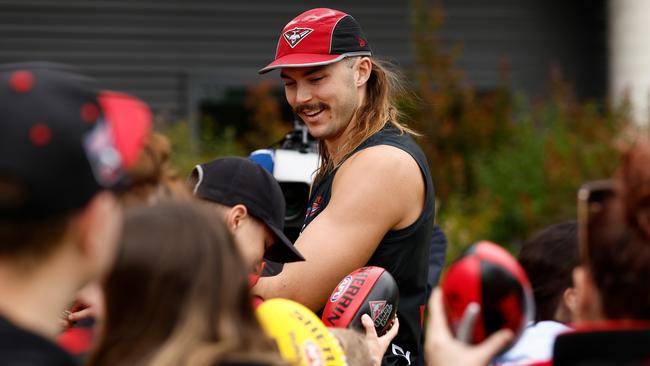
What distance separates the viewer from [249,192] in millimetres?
3486

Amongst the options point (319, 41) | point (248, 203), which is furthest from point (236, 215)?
point (319, 41)

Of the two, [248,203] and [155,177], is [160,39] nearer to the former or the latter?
[248,203]

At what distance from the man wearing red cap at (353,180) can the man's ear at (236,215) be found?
38 centimetres

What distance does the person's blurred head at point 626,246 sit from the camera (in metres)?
2.32

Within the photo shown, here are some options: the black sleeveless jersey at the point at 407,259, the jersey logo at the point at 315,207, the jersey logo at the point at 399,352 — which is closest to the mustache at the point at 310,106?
the black sleeveless jersey at the point at 407,259

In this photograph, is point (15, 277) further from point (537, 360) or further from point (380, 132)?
point (380, 132)

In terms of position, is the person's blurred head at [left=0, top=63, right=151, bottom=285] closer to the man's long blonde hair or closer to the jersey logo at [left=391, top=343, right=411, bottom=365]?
the jersey logo at [left=391, top=343, right=411, bottom=365]

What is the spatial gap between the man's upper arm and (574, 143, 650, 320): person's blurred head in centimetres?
149

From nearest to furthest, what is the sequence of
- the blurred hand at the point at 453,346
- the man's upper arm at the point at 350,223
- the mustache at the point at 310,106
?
the blurred hand at the point at 453,346 < the man's upper arm at the point at 350,223 < the mustache at the point at 310,106

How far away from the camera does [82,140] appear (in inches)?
76.6

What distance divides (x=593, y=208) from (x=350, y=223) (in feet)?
4.88

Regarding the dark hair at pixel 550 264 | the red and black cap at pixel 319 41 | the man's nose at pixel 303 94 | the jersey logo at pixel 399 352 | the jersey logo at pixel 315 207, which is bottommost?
the jersey logo at pixel 399 352

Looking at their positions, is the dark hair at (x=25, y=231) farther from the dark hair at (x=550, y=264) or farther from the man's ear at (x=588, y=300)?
the dark hair at (x=550, y=264)

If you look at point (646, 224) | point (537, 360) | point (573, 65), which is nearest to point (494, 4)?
point (573, 65)
